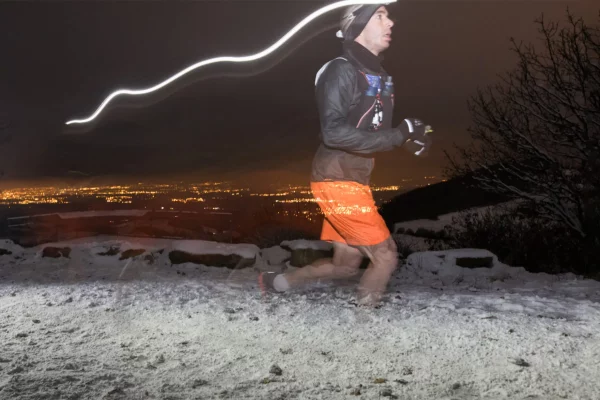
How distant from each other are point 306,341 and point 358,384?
2.91ft

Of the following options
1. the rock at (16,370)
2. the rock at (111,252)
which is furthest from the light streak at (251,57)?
the rock at (16,370)

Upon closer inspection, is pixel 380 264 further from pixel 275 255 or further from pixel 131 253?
pixel 131 253

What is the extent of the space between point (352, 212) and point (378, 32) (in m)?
1.56

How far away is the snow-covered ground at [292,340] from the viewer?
3.13 m

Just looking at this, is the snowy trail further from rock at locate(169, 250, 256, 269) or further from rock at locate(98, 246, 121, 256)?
rock at locate(98, 246, 121, 256)

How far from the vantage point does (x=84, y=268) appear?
7461mm

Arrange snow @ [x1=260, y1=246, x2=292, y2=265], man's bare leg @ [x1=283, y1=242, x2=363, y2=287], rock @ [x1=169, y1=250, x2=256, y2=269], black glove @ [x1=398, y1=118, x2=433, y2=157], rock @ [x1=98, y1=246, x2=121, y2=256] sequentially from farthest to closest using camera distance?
rock @ [x1=98, y1=246, x2=121, y2=256], snow @ [x1=260, y1=246, x2=292, y2=265], rock @ [x1=169, y1=250, x2=256, y2=269], man's bare leg @ [x1=283, y1=242, x2=363, y2=287], black glove @ [x1=398, y1=118, x2=433, y2=157]

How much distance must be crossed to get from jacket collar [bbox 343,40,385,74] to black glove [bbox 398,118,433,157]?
588 mm

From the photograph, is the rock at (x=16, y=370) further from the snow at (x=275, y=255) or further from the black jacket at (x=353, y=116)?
the snow at (x=275, y=255)

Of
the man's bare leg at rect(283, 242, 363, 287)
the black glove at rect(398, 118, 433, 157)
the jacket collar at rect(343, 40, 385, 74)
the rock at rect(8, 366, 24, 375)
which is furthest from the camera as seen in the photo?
the man's bare leg at rect(283, 242, 363, 287)

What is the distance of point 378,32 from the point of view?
180 inches

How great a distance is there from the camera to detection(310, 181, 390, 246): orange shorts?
14.6 feet

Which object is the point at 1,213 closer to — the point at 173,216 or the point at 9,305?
the point at 173,216

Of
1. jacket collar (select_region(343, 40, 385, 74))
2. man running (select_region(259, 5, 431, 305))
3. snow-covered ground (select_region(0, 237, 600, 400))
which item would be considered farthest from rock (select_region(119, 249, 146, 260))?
jacket collar (select_region(343, 40, 385, 74))
